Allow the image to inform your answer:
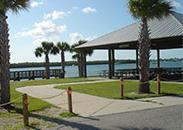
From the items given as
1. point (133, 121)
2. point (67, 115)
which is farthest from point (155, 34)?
point (133, 121)

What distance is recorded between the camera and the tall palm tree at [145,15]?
1884 cm

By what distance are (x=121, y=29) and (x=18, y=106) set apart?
69.4ft

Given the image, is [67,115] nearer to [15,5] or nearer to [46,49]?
[15,5]

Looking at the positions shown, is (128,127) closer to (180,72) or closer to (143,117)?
(143,117)

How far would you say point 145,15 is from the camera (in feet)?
62.5

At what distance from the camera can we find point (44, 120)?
11.9 m

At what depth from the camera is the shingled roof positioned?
25528 mm

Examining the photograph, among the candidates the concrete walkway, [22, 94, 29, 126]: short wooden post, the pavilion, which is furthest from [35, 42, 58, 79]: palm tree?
[22, 94, 29, 126]: short wooden post

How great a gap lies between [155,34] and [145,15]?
844 cm

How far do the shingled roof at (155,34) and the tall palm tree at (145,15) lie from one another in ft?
9.79

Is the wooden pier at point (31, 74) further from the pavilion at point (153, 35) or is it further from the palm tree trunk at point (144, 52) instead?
the palm tree trunk at point (144, 52)

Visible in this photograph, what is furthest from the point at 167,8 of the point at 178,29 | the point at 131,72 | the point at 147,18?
the point at 131,72

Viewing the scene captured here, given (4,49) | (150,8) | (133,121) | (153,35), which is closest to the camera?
(133,121)

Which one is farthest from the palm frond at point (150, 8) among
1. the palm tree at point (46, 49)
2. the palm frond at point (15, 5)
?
the palm tree at point (46, 49)
